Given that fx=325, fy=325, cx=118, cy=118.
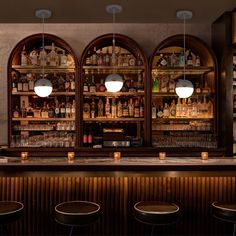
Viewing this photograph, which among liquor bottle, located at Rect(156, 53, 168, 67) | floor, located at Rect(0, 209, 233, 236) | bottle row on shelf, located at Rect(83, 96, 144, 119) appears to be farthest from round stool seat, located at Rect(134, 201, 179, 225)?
liquor bottle, located at Rect(156, 53, 168, 67)

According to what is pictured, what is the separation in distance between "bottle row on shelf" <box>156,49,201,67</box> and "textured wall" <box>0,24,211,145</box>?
44cm

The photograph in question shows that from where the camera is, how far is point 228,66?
5.13 meters

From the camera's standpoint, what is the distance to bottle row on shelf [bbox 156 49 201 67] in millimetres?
5501

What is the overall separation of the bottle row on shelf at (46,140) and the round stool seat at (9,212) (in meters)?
2.29

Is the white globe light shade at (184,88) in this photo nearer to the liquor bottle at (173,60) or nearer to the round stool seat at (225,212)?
the liquor bottle at (173,60)

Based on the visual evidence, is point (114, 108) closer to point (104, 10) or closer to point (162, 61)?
point (162, 61)

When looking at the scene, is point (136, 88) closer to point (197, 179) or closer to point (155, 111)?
point (155, 111)

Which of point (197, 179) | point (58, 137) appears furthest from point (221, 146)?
point (58, 137)

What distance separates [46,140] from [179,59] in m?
2.64

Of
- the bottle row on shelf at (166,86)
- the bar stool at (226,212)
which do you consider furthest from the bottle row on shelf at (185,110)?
the bar stool at (226,212)

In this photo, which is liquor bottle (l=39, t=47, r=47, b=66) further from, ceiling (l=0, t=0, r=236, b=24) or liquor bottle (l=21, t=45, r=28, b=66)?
ceiling (l=0, t=0, r=236, b=24)

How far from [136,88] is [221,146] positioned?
1.70 metres

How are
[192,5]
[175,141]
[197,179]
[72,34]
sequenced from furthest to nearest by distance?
[72,34] < [175,141] < [192,5] < [197,179]

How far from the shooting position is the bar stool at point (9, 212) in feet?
9.69
